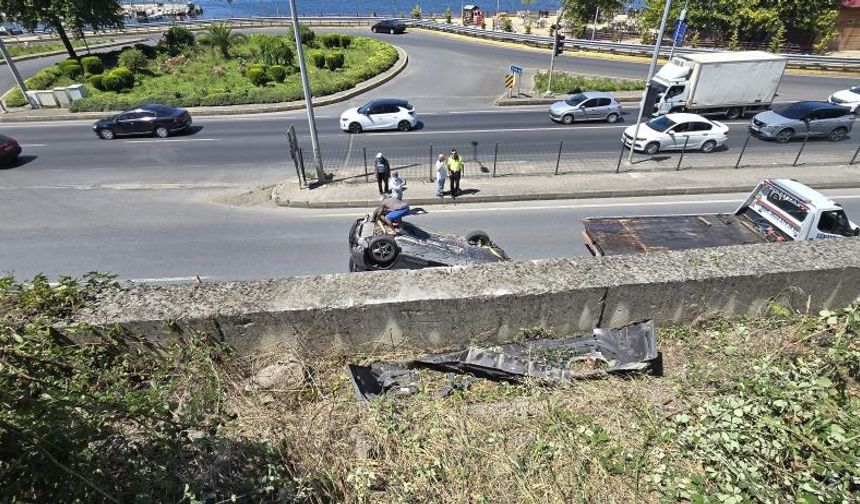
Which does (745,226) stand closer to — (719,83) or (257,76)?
(719,83)

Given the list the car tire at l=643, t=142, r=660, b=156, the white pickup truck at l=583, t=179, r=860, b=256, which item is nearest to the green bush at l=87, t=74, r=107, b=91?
the car tire at l=643, t=142, r=660, b=156

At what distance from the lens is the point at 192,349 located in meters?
3.79

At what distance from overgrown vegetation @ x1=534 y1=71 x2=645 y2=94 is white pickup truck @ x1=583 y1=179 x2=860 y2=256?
19.8 m

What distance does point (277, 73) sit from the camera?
2898cm

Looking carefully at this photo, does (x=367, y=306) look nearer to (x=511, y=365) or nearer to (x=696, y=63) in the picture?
(x=511, y=365)

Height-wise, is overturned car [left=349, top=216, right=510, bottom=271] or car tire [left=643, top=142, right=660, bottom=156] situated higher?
overturned car [left=349, top=216, right=510, bottom=271]

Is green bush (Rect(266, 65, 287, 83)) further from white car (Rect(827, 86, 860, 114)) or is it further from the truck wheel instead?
white car (Rect(827, 86, 860, 114))

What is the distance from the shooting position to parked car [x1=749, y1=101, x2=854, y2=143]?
18.9 meters

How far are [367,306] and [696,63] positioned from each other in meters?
24.2

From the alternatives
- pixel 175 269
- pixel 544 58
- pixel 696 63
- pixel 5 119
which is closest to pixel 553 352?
pixel 175 269

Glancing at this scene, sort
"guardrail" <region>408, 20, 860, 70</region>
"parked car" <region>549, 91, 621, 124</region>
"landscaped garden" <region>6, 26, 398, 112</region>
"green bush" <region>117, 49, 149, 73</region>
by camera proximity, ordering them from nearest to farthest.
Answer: "parked car" <region>549, 91, 621, 124</region> < "landscaped garden" <region>6, 26, 398, 112</region> < "green bush" <region>117, 49, 149, 73</region> < "guardrail" <region>408, 20, 860, 70</region>

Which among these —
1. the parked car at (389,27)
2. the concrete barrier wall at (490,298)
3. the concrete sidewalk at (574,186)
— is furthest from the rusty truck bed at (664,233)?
the parked car at (389,27)

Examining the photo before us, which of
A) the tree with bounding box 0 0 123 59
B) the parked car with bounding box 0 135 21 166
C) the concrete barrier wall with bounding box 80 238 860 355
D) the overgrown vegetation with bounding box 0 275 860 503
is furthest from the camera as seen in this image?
the tree with bounding box 0 0 123 59

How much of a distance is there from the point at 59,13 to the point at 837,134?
145ft
